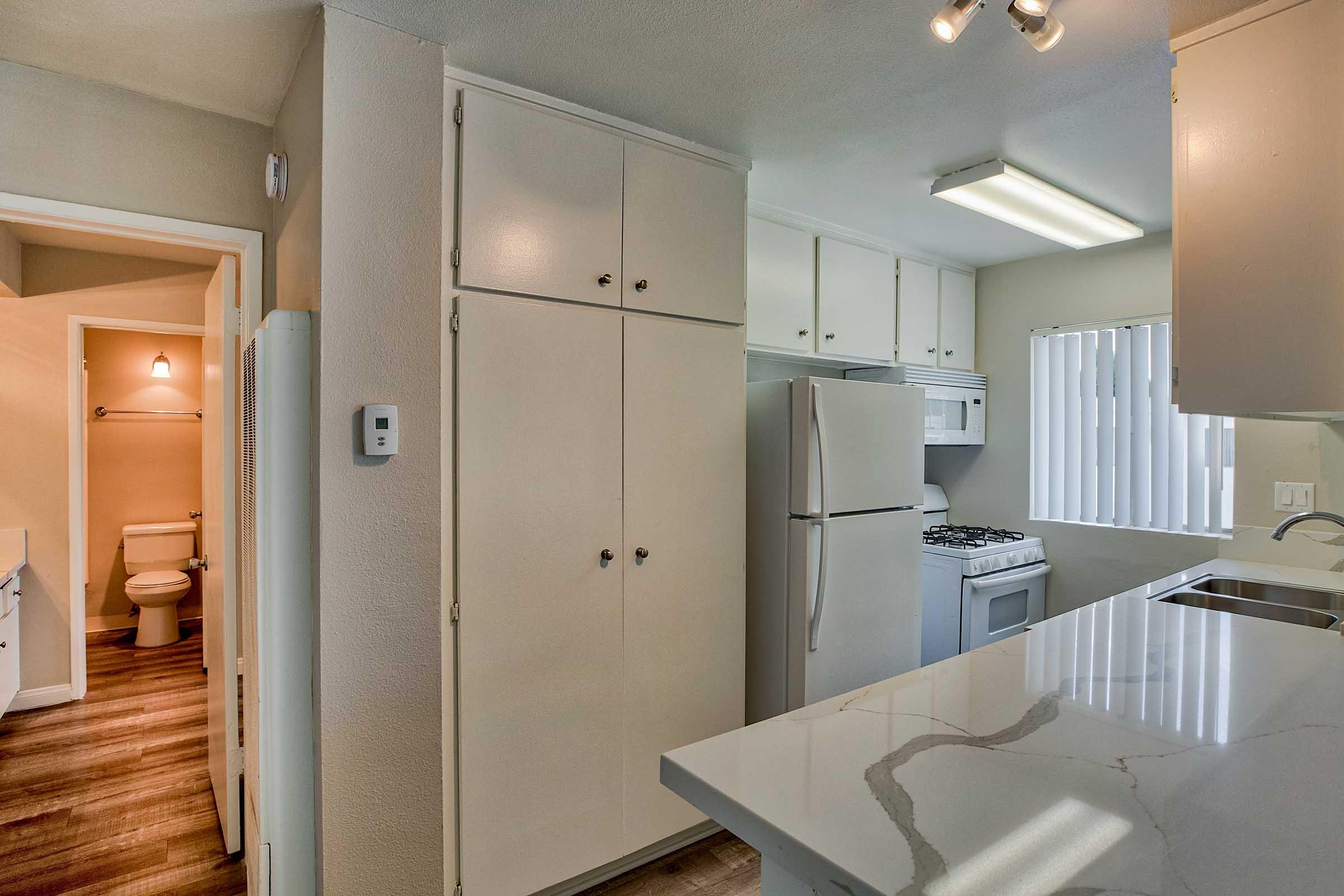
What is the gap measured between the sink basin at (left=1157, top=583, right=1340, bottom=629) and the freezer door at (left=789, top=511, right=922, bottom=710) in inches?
35.8

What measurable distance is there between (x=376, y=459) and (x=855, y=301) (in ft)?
7.63

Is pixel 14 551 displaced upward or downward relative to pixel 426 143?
downward

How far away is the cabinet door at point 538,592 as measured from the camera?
185 cm

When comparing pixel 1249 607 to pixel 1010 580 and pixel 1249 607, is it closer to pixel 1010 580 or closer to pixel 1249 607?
pixel 1249 607

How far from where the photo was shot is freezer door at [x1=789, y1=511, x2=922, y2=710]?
2420 millimetres

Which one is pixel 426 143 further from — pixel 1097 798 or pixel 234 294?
pixel 1097 798

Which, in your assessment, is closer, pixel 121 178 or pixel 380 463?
pixel 380 463

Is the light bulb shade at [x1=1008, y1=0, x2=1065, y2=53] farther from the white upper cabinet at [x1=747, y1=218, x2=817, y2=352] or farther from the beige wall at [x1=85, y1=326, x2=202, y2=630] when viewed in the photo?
the beige wall at [x1=85, y1=326, x2=202, y2=630]

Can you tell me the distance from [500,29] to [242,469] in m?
1.43

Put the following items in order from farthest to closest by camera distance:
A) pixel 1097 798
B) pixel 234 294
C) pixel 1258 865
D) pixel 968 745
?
pixel 234 294 < pixel 968 745 < pixel 1097 798 < pixel 1258 865

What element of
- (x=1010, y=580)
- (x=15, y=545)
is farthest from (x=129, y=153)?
(x=1010, y=580)

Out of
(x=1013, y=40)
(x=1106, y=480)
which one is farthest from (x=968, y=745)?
(x=1106, y=480)

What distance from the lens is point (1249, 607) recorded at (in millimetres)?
2002

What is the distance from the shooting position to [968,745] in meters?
0.95
